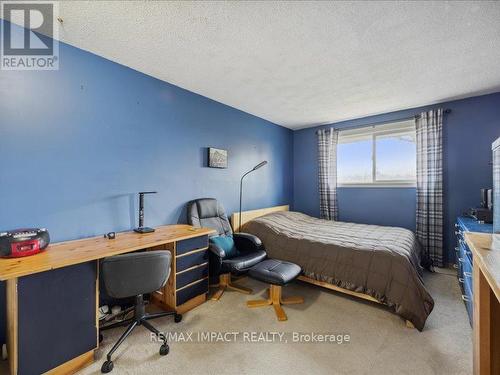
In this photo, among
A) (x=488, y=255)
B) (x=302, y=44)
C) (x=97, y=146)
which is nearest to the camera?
(x=488, y=255)

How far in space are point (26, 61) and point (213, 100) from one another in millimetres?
1895

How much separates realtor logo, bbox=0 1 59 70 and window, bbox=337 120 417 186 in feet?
13.6

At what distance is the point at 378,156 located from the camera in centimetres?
378

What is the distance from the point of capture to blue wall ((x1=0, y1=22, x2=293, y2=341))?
1.64 m

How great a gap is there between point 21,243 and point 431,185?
455 cm

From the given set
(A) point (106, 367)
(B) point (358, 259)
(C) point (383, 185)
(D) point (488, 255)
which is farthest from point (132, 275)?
(C) point (383, 185)

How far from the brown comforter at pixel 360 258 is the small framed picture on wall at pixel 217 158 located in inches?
38.2

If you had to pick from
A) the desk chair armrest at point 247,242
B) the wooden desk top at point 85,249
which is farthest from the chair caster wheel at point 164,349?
the desk chair armrest at point 247,242

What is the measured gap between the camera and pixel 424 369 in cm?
145

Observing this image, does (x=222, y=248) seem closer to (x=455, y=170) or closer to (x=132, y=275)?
(x=132, y=275)

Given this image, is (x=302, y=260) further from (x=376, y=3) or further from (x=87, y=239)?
(x=376, y=3)

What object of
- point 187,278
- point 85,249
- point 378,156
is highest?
point 378,156

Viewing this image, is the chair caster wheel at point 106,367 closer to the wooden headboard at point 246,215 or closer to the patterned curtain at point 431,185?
the wooden headboard at point 246,215

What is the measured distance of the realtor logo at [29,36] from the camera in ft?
5.01
